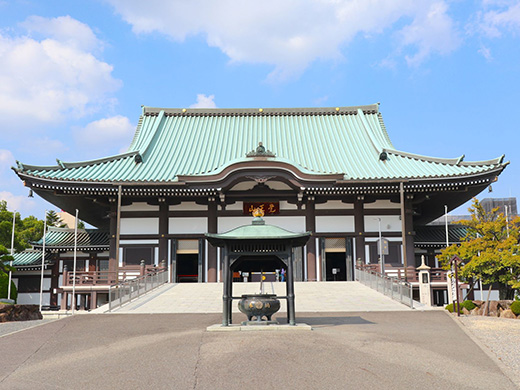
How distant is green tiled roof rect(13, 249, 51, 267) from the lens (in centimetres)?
2764

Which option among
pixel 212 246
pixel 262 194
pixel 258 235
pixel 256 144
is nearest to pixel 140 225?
pixel 212 246

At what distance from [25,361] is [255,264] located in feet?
21.0

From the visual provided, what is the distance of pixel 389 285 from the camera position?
57.2 ft

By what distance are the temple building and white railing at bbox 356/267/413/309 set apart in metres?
2.51

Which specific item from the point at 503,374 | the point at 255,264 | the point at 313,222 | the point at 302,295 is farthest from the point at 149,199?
the point at 503,374

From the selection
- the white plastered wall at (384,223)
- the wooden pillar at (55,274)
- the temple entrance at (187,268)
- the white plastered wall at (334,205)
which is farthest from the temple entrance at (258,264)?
the wooden pillar at (55,274)

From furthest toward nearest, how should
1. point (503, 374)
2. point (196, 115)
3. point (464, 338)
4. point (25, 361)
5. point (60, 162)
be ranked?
point (196, 115) → point (60, 162) → point (464, 338) → point (25, 361) → point (503, 374)

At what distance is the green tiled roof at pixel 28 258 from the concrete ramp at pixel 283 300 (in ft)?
36.6

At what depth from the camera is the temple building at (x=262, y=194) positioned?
22.0 metres

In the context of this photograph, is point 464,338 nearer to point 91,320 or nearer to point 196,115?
point 91,320

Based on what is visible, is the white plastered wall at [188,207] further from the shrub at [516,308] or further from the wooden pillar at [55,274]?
the shrub at [516,308]

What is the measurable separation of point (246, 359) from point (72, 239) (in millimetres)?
21366

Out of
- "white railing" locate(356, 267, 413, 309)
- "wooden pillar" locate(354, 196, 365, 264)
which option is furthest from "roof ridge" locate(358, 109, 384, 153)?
"white railing" locate(356, 267, 413, 309)

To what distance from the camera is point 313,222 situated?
2352cm
